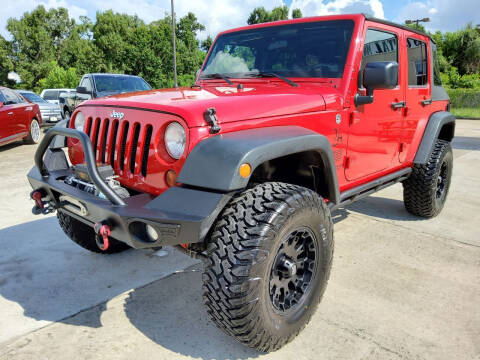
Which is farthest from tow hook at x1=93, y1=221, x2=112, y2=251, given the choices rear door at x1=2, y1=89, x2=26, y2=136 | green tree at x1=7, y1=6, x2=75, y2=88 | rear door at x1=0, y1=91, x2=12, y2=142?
green tree at x1=7, y1=6, x2=75, y2=88

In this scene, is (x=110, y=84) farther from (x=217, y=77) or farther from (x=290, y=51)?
(x=290, y=51)

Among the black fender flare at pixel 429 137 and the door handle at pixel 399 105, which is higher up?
the door handle at pixel 399 105

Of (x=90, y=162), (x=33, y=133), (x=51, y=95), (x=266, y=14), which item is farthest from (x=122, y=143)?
(x=266, y=14)

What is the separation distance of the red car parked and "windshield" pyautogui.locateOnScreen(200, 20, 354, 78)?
6778 millimetres

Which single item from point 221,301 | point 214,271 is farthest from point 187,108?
point 221,301

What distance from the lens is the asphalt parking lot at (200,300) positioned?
2.19 meters

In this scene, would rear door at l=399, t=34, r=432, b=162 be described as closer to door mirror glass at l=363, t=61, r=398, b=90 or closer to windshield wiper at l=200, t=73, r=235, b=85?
door mirror glass at l=363, t=61, r=398, b=90

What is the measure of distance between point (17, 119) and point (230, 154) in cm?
882

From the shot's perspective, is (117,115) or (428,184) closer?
(117,115)

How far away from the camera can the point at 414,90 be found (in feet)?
11.8

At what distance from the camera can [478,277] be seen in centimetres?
298

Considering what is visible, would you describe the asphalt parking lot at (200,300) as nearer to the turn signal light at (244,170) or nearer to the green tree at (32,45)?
the turn signal light at (244,170)

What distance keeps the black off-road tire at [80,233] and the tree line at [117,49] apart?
24.5 m

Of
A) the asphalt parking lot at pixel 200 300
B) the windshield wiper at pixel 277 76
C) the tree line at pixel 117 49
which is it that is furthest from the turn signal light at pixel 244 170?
the tree line at pixel 117 49
